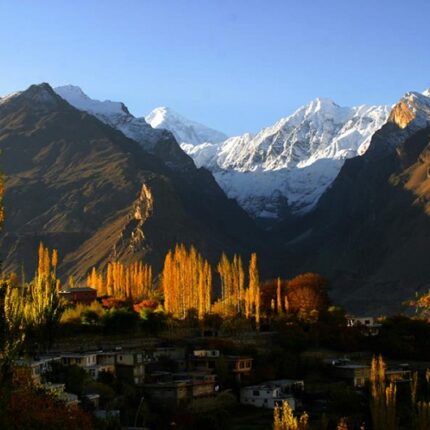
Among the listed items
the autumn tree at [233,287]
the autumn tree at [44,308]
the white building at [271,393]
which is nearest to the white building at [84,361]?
the autumn tree at [44,308]

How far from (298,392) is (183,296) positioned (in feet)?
96.1

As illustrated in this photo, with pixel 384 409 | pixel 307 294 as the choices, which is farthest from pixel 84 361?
pixel 307 294

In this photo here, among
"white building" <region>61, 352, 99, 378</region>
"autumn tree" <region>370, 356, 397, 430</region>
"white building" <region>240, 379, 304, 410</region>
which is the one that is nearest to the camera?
"autumn tree" <region>370, 356, 397, 430</region>

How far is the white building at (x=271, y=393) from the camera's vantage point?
7419 centimetres

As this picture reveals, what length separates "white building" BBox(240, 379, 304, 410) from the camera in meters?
74.2

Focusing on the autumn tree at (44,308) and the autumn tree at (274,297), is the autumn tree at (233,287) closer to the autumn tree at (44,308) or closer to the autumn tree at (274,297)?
the autumn tree at (274,297)

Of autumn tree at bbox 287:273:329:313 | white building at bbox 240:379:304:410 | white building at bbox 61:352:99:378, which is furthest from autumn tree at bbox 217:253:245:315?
white building at bbox 61:352:99:378

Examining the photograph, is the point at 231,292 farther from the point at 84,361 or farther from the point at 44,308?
the point at 44,308

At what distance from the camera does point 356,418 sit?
66.5 m

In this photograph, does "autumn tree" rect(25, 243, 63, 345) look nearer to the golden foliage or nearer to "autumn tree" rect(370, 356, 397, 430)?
"autumn tree" rect(370, 356, 397, 430)

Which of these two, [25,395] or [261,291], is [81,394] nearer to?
[25,395]

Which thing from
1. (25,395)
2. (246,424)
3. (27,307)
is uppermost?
(27,307)

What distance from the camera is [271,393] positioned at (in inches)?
2958

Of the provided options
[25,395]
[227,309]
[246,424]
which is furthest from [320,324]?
[25,395]
